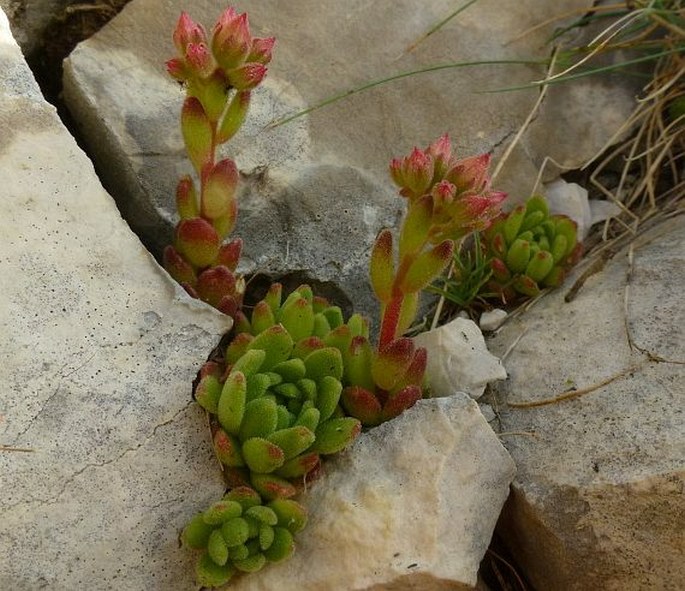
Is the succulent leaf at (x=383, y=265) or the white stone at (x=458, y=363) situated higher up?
the succulent leaf at (x=383, y=265)

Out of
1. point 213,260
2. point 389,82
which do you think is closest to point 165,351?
point 213,260

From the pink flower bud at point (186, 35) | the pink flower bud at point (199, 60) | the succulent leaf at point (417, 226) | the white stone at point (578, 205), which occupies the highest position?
the pink flower bud at point (186, 35)

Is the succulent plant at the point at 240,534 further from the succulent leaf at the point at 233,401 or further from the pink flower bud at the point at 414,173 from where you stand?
the pink flower bud at the point at 414,173

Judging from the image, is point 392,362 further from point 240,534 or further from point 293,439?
point 240,534

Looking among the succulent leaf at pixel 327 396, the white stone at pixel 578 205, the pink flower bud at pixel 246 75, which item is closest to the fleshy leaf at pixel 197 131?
the pink flower bud at pixel 246 75

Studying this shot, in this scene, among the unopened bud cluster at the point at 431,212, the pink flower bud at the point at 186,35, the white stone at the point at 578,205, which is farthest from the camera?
the white stone at the point at 578,205

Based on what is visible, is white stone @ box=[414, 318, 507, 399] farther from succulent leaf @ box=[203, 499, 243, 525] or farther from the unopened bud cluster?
succulent leaf @ box=[203, 499, 243, 525]

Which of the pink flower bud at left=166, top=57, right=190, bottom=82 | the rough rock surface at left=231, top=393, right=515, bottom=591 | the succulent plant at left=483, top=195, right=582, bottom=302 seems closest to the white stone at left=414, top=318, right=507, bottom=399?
the rough rock surface at left=231, top=393, right=515, bottom=591

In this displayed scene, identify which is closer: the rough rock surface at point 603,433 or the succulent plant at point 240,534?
the succulent plant at point 240,534
